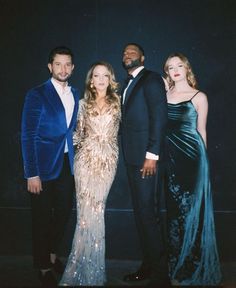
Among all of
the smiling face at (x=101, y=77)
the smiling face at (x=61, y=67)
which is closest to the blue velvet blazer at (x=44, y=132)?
the smiling face at (x=61, y=67)

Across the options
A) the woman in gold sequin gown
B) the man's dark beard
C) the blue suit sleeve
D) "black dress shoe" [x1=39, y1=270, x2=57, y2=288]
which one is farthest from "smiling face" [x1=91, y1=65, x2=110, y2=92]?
"black dress shoe" [x1=39, y1=270, x2=57, y2=288]

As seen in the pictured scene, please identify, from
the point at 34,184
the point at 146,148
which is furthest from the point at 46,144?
the point at 146,148

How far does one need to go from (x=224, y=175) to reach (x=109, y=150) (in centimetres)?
135

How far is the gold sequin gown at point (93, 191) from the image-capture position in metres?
2.64

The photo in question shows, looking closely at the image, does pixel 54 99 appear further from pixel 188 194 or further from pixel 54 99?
pixel 188 194

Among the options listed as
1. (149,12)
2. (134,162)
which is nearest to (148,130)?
(134,162)

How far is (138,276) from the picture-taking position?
114 inches

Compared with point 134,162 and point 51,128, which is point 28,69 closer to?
point 51,128

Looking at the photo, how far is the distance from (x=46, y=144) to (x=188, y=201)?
1266 mm

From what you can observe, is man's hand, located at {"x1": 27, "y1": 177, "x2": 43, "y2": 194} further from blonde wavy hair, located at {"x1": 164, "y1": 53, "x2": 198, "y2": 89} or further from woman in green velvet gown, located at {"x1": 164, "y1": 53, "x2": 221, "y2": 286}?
blonde wavy hair, located at {"x1": 164, "y1": 53, "x2": 198, "y2": 89}

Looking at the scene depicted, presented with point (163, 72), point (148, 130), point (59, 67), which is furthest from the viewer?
point (163, 72)

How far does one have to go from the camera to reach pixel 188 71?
2949 mm

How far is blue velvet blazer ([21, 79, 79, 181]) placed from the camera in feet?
9.00

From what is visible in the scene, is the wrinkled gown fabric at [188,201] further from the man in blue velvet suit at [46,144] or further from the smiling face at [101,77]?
the man in blue velvet suit at [46,144]
